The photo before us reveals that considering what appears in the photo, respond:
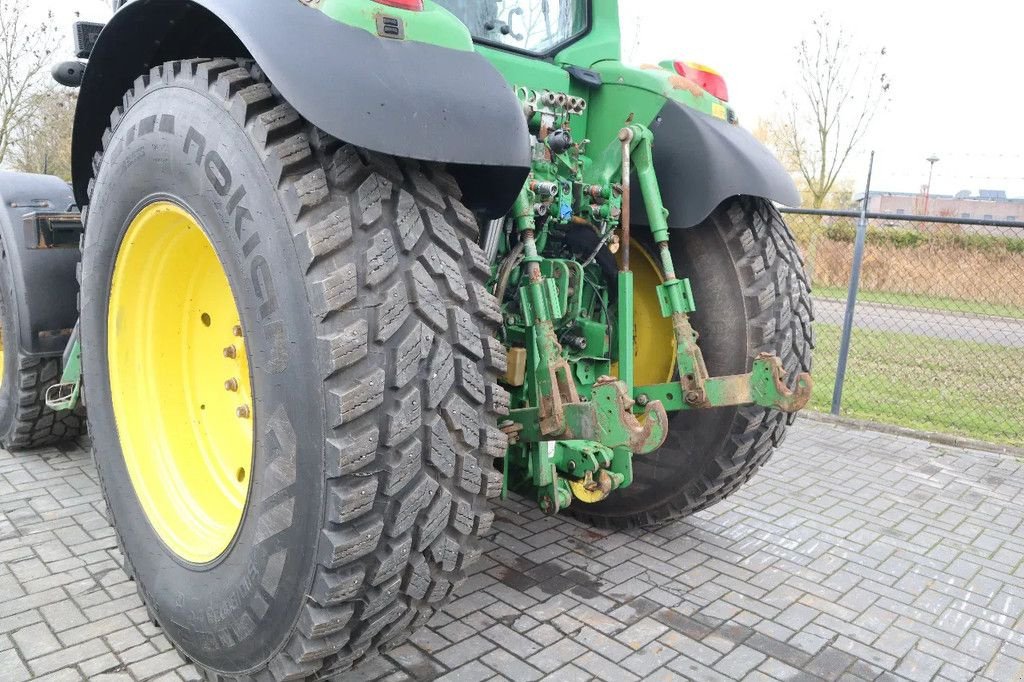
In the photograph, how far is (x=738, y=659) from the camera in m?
2.71

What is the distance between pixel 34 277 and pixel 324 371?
3117 millimetres

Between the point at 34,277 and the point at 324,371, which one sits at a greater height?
the point at 324,371

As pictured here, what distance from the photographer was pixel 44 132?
1703 centimetres

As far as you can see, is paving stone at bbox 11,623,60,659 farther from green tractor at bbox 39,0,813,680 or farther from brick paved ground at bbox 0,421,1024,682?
green tractor at bbox 39,0,813,680

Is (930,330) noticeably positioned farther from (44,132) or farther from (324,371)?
(44,132)

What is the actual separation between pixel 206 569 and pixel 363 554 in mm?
632

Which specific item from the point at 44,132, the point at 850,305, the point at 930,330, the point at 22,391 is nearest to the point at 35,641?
the point at 22,391

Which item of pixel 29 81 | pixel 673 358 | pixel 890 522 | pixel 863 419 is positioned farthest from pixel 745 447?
pixel 29 81

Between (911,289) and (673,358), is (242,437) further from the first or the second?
(911,289)

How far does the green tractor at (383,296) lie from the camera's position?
71.1 inches

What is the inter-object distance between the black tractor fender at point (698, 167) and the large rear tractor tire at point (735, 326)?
20cm

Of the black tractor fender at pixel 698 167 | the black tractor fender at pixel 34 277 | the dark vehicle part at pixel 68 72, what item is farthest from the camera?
the black tractor fender at pixel 34 277

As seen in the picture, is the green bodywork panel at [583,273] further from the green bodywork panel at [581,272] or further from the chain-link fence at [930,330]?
the chain-link fence at [930,330]

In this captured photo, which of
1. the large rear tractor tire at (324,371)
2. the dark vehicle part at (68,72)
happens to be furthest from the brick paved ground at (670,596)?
the dark vehicle part at (68,72)
